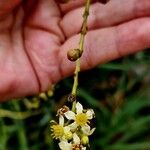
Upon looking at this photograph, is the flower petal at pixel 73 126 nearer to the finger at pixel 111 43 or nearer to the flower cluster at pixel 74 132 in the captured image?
the flower cluster at pixel 74 132

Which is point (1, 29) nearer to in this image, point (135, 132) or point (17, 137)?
point (17, 137)

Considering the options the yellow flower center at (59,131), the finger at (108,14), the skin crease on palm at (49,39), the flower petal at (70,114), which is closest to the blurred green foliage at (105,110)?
the skin crease on palm at (49,39)

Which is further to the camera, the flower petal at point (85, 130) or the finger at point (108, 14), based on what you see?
the finger at point (108, 14)

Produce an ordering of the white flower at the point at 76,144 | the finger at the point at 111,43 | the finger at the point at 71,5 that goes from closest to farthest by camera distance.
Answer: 1. the white flower at the point at 76,144
2. the finger at the point at 111,43
3. the finger at the point at 71,5

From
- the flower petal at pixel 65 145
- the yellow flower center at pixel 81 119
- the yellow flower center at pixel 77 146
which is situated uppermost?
the yellow flower center at pixel 81 119

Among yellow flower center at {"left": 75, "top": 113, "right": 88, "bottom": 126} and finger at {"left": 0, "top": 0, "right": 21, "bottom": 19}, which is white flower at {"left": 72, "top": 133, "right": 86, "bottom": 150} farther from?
finger at {"left": 0, "top": 0, "right": 21, "bottom": 19}

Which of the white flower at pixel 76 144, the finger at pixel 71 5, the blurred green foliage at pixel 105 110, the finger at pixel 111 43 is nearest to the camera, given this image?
the white flower at pixel 76 144

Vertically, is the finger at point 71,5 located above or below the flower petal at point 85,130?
above

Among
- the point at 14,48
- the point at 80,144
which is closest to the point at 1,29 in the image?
the point at 14,48
